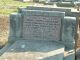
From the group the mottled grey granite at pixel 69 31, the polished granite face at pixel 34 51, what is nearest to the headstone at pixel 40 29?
the polished granite face at pixel 34 51

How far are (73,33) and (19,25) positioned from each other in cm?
167

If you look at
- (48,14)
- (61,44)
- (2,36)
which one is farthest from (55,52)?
(2,36)

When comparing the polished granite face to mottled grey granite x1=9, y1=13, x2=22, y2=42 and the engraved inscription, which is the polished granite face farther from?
mottled grey granite x1=9, y1=13, x2=22, y2=42

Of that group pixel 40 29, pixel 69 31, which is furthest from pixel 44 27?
pixel 69 31

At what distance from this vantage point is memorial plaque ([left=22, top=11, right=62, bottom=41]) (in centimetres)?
820

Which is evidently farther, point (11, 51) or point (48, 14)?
point (48, 14)

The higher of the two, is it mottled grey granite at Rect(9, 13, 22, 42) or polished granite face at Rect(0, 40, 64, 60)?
mottled grey granite at Rect(9, 13, 22, 42)

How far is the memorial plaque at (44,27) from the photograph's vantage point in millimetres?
8195

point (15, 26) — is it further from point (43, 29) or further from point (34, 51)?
point (34, 51)

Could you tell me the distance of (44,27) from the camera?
8.21m

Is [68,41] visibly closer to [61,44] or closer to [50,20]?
[61,44]

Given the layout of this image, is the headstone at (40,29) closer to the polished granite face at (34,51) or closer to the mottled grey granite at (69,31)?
the polished granite face at (34,51)

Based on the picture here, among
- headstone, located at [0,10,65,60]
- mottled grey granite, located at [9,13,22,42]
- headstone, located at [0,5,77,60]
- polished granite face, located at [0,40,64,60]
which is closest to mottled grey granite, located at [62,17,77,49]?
headstone, located at [0,5,77,60]

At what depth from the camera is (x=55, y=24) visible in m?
8.20
